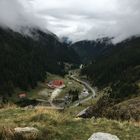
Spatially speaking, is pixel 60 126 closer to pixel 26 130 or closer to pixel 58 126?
pixel 58 126

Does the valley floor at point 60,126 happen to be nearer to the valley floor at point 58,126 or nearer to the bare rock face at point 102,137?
the valley floor at point 58,126

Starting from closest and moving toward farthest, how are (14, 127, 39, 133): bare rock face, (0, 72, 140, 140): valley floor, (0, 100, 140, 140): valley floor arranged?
(14, 127, 39, 133): bare rock face → (0, 72, 140, 140): valley floor → (0, 100, 140, 140): valley floor

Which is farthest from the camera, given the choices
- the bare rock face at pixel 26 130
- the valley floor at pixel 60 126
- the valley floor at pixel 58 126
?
the valley floor at pixel 60 126

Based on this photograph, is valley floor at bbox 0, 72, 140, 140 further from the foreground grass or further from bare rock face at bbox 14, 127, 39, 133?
bare rock face at bbox 14, 127, 39, 133

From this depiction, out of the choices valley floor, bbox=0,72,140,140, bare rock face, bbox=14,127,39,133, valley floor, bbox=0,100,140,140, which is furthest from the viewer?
valley floor, bbox=0,100,140,140

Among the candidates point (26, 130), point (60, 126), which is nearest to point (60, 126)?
point (60, 126)

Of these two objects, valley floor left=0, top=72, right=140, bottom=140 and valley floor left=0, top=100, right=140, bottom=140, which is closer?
valley floor left=0, top=72, right=140, bottom=140

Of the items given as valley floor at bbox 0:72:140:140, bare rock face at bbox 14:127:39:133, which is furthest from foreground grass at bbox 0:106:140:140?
bare rock face at bbox 14:127:39:133

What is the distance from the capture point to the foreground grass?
694 inches

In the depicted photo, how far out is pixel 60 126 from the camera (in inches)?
765

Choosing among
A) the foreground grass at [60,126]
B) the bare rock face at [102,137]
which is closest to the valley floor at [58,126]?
the foreground grass at [60,126]

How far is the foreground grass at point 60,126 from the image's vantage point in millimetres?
17625

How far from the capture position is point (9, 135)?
16.6 metres

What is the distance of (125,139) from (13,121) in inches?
221
